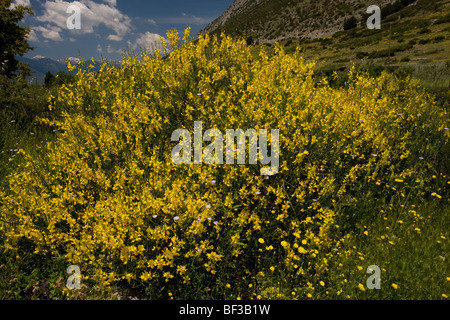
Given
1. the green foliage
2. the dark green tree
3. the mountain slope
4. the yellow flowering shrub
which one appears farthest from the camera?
the mountain slope

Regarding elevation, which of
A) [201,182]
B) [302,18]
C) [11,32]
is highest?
[302,18]

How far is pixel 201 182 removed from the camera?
9.49ft

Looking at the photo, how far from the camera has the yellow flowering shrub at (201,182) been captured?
2346mm

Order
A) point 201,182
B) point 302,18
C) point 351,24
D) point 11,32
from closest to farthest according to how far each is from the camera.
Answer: point 201,182 → point 11,32 → point 351,24 → point 302,18

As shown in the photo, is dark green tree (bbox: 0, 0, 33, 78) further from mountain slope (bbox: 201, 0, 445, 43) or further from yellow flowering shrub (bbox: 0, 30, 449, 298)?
mountain slope (bbox: 201, 0, 445, 43)

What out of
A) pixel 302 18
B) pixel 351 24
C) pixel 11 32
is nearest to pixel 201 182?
pixel 11 32

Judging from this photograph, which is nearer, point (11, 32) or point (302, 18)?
point (11, 32)

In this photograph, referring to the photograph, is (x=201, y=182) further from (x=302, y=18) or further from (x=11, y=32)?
(x=302, y=18)

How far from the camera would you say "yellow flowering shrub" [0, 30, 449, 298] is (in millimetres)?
2346

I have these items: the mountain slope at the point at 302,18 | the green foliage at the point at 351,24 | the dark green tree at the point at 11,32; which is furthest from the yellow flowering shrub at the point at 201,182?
the green foliage at the point at 351,24

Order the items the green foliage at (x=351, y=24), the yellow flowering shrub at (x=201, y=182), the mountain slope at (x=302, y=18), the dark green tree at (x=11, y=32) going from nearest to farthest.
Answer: the yellow flowering shrub at (x=201, y=182), the dark green tree at (x=11, y=32), the green foliage at (x=351, y=24), the mountain slope at (x=302, y=18)

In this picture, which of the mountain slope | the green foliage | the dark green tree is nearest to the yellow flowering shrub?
the dark green tree

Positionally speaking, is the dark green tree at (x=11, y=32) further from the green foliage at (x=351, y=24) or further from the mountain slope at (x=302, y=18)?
the green foliage at (x=351, y=24)
